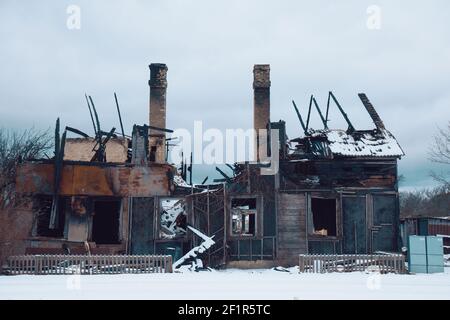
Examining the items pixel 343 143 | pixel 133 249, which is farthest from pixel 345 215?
pixel 133 249

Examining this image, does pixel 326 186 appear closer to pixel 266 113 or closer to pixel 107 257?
pixel 266 113

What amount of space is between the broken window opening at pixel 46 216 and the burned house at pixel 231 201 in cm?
4

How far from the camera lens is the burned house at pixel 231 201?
18.0 metres

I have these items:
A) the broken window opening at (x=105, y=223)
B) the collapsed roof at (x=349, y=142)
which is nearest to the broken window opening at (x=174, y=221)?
the broken window opening at (x=105, y=223)

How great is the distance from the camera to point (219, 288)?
10.9 metres

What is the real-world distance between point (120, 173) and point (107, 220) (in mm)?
3563

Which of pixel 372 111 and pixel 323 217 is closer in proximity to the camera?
pixel 372 111

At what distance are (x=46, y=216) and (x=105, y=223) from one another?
304 centimetres

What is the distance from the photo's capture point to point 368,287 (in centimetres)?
1122

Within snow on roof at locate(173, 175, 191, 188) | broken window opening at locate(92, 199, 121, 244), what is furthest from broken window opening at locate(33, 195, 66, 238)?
snow on roof at locate(173, 175, 191, 188)

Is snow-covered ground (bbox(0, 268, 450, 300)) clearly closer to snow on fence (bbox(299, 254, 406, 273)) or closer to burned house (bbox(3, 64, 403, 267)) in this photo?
snow on fence (bbox(299, 254, 406, 273))

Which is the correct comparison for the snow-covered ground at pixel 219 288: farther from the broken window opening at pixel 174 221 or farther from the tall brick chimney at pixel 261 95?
the tall brick chimney at pixel 261 95

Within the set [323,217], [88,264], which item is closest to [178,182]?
[88,264]

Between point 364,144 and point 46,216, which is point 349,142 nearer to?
point 364,144
